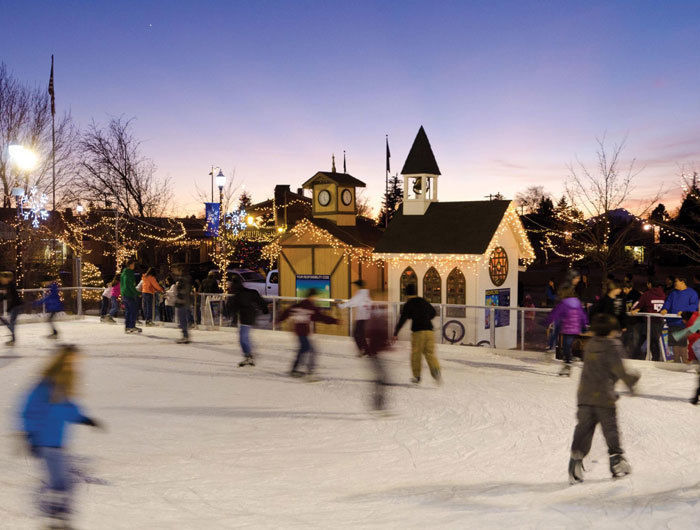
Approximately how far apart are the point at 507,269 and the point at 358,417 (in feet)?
49.4

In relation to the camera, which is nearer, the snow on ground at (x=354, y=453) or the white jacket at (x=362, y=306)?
the snow on ground at (x=354, y=453)

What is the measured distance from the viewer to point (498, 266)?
2177 centimetres

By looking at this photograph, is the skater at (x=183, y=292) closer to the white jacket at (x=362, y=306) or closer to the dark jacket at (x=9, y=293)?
the dark jacket at (x=9, y=293)

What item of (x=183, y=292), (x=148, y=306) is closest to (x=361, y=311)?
(x=183, y=292)

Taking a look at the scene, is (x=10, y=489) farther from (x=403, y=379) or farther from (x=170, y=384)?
(x=403, y=379)

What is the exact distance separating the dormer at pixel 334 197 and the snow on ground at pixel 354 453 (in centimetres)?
1448

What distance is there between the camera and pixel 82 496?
221 inches

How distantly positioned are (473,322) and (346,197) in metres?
12.9

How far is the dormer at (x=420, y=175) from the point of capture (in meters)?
23.7

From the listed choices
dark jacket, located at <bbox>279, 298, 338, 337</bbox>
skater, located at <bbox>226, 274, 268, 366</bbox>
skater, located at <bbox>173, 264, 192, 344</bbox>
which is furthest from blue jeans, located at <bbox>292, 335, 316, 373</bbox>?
skater, located at <bbox>173, 264, 192, 344</bbox>

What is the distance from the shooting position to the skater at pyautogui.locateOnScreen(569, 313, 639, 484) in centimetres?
559

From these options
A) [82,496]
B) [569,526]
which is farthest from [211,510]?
[569,526]

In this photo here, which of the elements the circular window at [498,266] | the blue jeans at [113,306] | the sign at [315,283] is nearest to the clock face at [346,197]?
the sign at [315,283]

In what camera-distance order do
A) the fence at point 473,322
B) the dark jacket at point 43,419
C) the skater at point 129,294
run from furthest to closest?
the skater at point 129,294 < the fence at point 473,322 < the dark jacket at point 43,419
